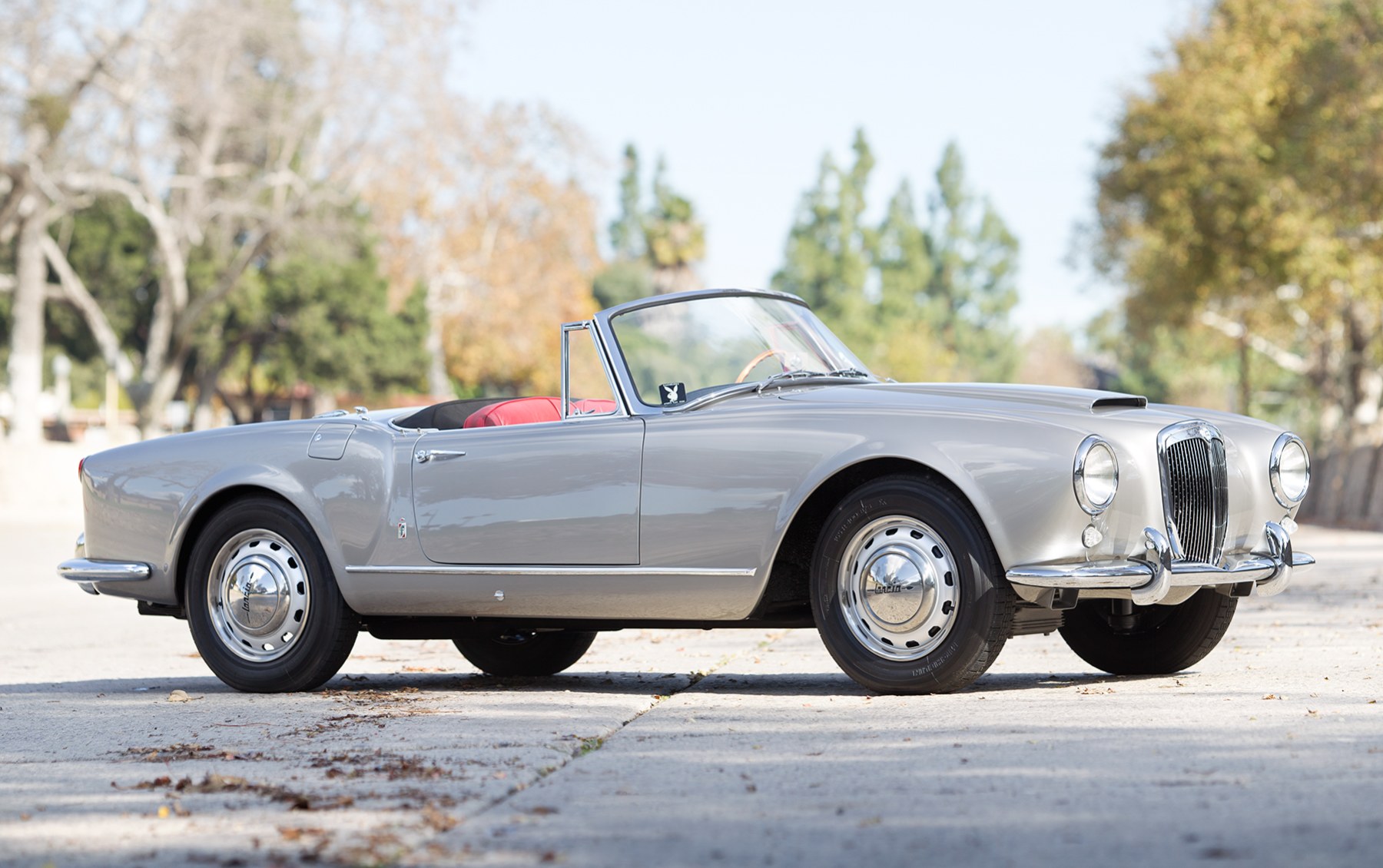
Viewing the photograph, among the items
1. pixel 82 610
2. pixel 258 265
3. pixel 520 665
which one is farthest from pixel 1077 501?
pixel 258 265

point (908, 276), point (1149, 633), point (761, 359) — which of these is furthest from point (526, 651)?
point (908, 276)

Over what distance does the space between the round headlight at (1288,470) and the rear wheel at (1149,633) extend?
0.48 metres

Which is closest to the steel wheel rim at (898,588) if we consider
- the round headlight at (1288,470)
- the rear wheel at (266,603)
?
the round headlight at (1288,470)

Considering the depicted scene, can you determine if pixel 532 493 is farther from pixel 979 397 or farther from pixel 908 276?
pixel 908 276

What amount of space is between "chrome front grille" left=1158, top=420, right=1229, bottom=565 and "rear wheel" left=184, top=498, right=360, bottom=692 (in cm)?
337

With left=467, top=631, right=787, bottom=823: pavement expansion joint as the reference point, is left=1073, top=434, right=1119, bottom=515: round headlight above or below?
above

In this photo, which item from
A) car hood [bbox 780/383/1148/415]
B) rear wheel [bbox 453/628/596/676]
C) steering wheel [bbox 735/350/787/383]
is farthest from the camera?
rear wheel [bbox 453/628/596/676]

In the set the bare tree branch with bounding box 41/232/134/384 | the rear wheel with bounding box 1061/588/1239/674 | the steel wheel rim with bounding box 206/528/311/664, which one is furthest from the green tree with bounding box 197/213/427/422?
the rear wheel with bounding box 1061/588/1239/674

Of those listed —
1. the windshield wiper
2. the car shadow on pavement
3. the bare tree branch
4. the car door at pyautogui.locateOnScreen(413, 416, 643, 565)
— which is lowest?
the car shadow on pavement

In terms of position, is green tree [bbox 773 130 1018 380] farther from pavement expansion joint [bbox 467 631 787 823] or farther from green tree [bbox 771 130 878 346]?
pavement expansion joint [bbox 467 631 787 823]

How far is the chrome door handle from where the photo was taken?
724cm

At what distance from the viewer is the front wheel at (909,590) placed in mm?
6203

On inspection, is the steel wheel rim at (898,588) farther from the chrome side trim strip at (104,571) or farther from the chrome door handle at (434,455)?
the chrome side trim strip at (104,571)

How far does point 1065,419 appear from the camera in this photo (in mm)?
6258
